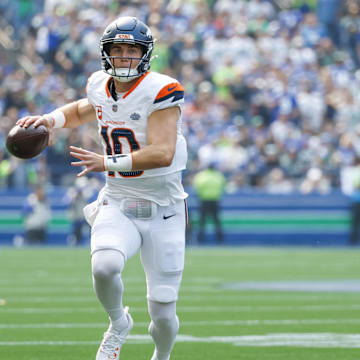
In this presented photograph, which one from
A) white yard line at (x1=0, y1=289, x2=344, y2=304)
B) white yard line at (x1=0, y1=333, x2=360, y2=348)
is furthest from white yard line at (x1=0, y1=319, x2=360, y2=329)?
white yard line at (x1=0, y1=289, x2=344, y2=304)

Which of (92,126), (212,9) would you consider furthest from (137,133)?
(212,9)

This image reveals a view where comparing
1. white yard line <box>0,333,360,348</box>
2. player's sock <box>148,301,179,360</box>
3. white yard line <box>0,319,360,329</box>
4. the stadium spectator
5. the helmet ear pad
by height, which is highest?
the helmet ear pad

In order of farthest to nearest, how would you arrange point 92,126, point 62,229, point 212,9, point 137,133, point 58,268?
1. point 212,9
2. point 62,229
3. point 92,126
4. point 58,268
5. point 137,133

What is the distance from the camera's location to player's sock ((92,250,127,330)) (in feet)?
15.1

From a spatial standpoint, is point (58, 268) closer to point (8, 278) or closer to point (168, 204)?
point (8, 278)

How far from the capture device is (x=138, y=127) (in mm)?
4820

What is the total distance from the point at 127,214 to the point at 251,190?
12481 mm

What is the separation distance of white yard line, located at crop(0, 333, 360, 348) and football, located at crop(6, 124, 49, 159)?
56.0 inches

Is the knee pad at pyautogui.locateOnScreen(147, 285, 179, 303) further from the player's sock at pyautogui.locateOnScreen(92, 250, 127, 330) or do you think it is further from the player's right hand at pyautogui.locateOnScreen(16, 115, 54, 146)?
the player's right hand at pyautogui.locateOnScreen(16, 115, 54, 146)

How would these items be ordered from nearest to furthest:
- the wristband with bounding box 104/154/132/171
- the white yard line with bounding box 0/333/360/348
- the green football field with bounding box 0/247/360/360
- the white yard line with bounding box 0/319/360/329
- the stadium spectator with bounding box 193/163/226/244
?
the wristband with bounding box 104/154/132/171
the green football field with bounding box 0/247/360/360
the white yard line with bounding box 0/333/360/348
the white yard line with bounding box 0/319/360/329
the stadium spectator with bounding box 193/163/226/244

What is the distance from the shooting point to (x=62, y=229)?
16922 millimetres

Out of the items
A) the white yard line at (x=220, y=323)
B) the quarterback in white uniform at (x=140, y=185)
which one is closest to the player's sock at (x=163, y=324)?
the quarterback in white uniform at (x=140, y=185)

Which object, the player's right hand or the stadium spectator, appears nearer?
the player's right hand

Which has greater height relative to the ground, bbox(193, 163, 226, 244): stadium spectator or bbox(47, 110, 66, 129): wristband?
bbox(47, 110, 66, 129): wristband
